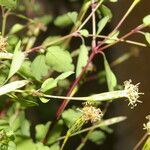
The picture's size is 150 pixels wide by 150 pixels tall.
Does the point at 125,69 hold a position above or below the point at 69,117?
above

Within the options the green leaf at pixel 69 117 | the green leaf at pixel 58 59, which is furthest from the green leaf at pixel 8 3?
the green leaf at pixel 69 117

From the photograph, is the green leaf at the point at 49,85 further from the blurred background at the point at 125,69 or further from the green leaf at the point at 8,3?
the blurred background at the point at 125,69

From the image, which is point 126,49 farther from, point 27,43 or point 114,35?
point 114,35

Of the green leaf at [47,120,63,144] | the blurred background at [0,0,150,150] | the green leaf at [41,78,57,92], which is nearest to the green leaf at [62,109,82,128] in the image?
the green leaf at [47,120,63,144]

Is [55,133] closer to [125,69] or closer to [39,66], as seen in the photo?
[39,66]

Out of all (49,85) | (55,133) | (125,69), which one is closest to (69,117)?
(55,133)
